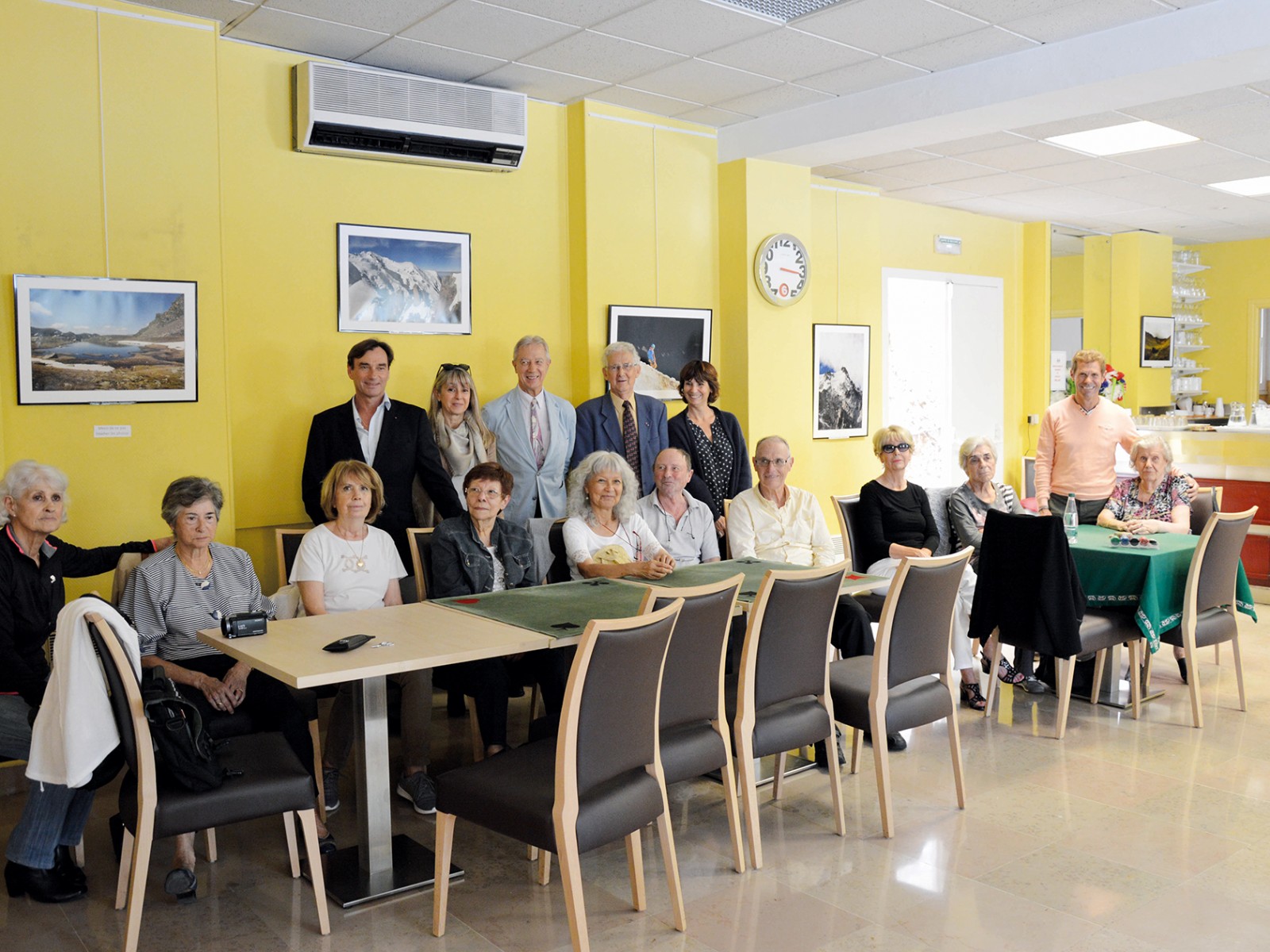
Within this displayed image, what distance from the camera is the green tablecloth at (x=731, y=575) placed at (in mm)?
3791

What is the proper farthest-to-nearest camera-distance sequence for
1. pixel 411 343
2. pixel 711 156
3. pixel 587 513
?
pixel 711 156 → pixel 411 343 → pixel 587 513

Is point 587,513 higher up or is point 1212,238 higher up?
point 1212,238

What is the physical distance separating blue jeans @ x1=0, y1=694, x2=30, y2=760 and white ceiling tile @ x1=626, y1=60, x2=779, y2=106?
12.6 ft

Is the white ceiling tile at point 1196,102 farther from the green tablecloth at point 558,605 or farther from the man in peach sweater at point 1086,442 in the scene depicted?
the green tablecloth at point 558,605

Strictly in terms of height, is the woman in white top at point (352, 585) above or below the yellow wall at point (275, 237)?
below

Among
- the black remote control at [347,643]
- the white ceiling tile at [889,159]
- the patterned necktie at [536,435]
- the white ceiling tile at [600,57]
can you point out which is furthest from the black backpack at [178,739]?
the white ceiling tile at [889,159]

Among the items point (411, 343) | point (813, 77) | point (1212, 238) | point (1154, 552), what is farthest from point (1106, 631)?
point (1212, 238)

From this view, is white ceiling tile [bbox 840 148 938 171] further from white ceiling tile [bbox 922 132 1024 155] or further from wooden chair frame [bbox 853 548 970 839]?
wooden chair frame [bbox 853 548 970 839]

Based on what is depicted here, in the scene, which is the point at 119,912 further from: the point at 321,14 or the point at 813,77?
the point at 813,77

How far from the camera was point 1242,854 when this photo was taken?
329cm

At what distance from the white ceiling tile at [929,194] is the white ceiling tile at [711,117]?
2.17 metres

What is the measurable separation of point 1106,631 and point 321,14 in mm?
4116

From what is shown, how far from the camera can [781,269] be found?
6.53 metres

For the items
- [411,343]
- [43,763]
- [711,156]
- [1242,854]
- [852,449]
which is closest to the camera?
[43,763]
